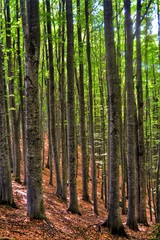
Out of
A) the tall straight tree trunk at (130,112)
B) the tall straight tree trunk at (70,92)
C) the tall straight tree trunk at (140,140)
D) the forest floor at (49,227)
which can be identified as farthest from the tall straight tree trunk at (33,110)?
the tall straight tree trunk at (140,140)

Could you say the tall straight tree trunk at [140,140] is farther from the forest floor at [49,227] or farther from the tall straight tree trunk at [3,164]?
the tall straight tree trunk at [3,164]

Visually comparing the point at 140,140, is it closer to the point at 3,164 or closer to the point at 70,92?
the point at 70,92

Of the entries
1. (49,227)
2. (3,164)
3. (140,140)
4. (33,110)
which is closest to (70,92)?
(33,110)

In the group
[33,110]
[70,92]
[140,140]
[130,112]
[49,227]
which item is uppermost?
[70,92]

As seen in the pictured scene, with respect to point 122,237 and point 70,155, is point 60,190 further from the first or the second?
point 122,237

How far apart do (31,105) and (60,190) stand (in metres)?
7.04

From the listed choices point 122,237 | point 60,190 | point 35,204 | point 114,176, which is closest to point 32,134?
point 35,204

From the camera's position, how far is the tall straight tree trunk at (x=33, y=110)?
245 inches

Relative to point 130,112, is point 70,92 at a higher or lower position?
higher

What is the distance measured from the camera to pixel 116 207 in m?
7.84

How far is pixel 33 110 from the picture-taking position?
6.33 metres

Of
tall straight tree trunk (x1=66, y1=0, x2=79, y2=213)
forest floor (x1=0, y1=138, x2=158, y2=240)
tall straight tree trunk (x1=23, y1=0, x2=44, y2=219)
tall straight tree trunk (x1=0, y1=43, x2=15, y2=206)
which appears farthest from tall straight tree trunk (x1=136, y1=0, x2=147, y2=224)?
tall straight tree trunk (x1=0, y1=43, x2=15, y2=206)

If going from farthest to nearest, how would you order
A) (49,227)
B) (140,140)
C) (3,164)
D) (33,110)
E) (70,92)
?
(140,140), (70,92), (3,164), (49,227), (33,110)

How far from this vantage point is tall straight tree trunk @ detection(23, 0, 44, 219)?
6.22 m
